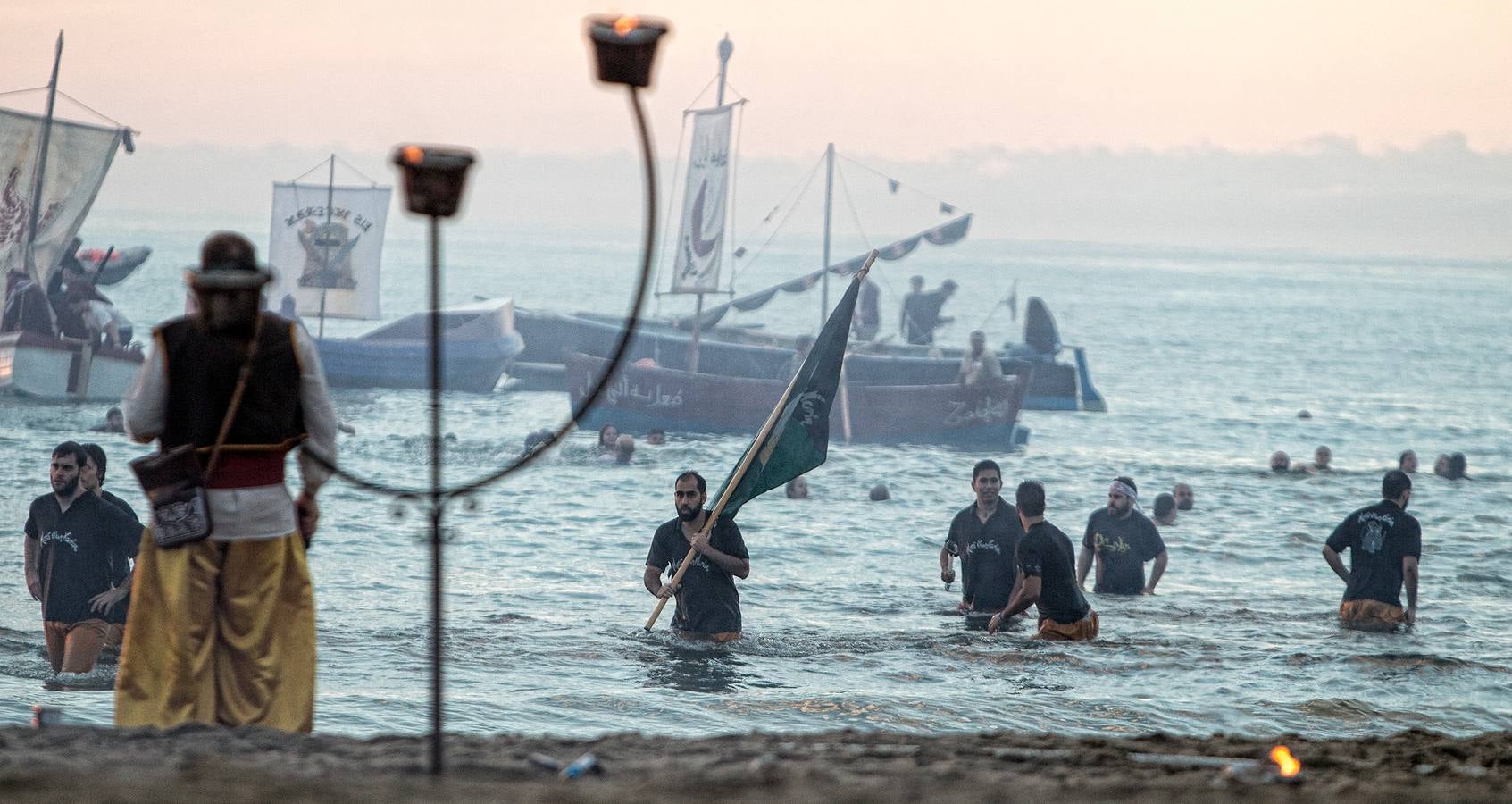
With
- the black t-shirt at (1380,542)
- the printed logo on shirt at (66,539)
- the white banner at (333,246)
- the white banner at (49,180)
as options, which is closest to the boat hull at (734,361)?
the white banner at (333,246)

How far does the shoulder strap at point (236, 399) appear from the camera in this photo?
17.4ft

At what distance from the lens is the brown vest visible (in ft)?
17.9

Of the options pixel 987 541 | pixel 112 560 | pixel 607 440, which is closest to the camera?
pixel 112 560

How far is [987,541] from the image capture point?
1226 centimetres

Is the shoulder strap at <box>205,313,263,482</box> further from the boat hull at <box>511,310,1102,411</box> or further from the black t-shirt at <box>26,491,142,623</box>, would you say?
the boat hull at <box>511,310,1102,411</box>

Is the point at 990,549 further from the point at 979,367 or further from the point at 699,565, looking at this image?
the point at 979,367

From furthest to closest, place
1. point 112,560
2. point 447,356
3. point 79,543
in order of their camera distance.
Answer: point 447,356
point 112,560
point 79,543

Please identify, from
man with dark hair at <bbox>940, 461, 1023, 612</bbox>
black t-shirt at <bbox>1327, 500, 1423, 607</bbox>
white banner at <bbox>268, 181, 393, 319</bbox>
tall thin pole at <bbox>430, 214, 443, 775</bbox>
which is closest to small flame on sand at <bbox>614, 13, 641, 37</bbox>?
tall thin pole at <bbox>430, 214, 443, 775</bbox>

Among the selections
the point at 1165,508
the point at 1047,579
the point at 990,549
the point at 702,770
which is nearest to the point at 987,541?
the point at 990,549

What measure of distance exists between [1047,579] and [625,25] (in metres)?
6.86

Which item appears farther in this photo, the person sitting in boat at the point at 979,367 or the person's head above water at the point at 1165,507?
the person sitting in boat at the point at 979,367

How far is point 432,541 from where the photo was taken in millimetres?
5336

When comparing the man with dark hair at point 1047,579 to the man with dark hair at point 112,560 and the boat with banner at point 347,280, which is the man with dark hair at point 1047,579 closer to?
the man with dark hair at point 112,560

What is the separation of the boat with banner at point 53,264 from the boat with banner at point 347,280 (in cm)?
498
